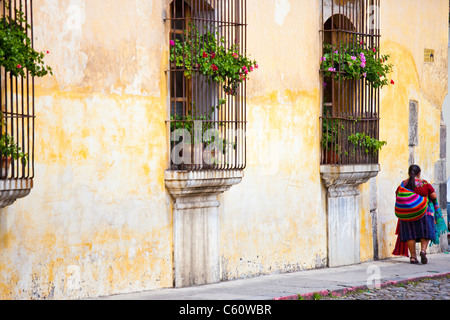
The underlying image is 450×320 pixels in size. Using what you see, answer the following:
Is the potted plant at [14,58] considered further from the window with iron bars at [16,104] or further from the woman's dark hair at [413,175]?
the woman's dark hair at [413,175]

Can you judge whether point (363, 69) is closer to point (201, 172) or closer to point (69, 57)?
point (201, 172)

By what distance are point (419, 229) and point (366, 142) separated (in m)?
1.55

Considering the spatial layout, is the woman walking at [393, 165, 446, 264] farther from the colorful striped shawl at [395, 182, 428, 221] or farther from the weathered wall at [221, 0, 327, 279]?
the weathered wall at [221, 0, 327, 279]

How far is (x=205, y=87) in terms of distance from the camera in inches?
404

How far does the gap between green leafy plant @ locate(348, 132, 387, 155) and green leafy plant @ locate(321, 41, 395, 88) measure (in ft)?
2.71

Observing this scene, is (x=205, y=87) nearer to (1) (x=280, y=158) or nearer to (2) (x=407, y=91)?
(1) (x=280, y=158)

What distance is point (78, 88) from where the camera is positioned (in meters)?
8.87

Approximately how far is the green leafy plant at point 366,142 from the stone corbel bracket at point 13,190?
233 inches

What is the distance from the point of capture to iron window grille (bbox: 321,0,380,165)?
12305mm

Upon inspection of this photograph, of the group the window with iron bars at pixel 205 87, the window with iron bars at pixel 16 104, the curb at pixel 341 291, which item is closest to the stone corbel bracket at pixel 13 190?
the window with iron bars at pixel 16 104

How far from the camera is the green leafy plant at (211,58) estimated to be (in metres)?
9.87

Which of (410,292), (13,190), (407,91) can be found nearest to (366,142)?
(407,91)

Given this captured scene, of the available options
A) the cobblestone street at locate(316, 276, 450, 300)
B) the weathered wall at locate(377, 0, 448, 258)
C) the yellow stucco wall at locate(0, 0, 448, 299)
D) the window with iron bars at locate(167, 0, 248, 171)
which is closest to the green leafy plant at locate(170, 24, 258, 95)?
the window with iron bars at locate(167, 0, 248, 171)
